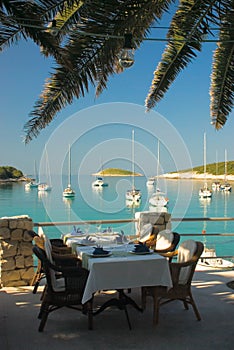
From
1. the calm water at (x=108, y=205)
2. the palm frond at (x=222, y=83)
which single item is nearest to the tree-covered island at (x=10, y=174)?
the calm water at (x=108, y=205)

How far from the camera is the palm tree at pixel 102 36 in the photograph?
464 centimetres

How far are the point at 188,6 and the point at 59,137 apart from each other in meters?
4.03

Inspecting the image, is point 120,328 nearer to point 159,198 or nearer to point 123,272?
point 123,272

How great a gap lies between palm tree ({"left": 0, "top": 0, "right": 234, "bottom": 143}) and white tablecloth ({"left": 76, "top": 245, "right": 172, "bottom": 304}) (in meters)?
2.28

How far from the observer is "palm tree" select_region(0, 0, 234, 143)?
4.64 meters

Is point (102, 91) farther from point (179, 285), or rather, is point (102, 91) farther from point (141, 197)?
point (141, 197)

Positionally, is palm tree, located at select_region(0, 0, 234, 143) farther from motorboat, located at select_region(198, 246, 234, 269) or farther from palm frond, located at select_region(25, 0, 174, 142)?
motorboat, located at select_region(198, 246, 234, 269)

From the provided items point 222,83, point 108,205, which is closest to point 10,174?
point 108,205

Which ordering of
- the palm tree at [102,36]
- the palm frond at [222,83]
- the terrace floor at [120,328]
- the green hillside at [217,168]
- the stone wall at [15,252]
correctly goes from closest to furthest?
the terrace floor at [120,328]
the palm tree at [102,36]
the stone wall at [15,252]
the palm frond at [222,83]
the green hillside at [217,168]

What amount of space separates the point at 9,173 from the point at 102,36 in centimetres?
1459

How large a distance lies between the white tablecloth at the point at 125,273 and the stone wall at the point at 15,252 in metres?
1.93

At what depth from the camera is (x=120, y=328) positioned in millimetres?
4324

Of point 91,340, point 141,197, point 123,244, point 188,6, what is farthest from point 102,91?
point 141,197

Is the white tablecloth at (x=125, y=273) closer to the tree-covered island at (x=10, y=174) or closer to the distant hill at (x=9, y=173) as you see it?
the tree-covered island at (x=10, y=174)
